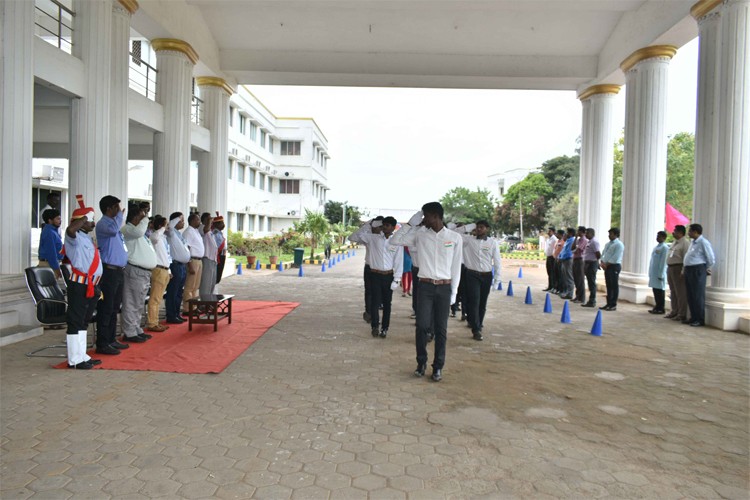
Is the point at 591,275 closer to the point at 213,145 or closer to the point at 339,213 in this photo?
the point at 213,145

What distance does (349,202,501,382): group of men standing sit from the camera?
17.7ft

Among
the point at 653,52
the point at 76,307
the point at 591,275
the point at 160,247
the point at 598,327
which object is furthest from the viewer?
the point at 653,52

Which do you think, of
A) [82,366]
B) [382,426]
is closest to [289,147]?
[82,366]

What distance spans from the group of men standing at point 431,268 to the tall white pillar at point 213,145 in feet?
30.9

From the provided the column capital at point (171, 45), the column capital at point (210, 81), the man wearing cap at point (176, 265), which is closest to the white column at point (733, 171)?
the man wearing cap at point (176, 265)

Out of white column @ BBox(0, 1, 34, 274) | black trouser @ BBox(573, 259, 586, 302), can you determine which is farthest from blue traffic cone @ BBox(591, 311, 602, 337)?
white column @ BBox(0, 1, 34, 274)

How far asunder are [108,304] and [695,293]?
9.96m

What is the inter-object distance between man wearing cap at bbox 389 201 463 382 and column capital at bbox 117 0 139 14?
27.1 feet

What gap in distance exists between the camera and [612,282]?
11.1 meters

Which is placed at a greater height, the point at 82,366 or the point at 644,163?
the point at 644,163

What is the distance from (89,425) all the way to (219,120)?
44.2 feet

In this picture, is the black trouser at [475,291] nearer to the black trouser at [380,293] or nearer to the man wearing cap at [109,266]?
the black trouser at [380,293]

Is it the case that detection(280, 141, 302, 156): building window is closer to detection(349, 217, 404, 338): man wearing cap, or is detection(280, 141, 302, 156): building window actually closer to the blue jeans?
the blue jeans

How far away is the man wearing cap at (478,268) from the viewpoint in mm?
7684
